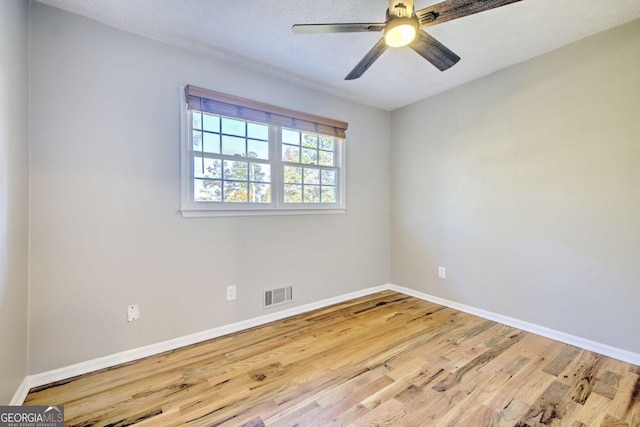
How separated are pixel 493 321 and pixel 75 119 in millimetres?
3825

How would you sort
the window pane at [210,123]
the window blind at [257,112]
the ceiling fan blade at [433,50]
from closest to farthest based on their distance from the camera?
the ceiling fan blade at [433,50]
the window blind at [257,112]
the window pane at [210,123]

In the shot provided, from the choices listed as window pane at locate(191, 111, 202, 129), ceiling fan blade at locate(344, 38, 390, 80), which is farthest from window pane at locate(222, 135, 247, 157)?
ceiling fan blade at locate(344, 38, 390, 80)

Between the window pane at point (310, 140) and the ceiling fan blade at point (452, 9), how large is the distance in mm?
1617

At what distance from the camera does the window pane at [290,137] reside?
112 inches

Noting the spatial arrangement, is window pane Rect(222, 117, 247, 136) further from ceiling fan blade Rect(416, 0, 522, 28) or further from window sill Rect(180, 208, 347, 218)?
ceiling fan blade Rect(416, 0, 522, 28)

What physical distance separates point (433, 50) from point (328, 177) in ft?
5.49

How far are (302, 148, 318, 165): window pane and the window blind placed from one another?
0.21 metres

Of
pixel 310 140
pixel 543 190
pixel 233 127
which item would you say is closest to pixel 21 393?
pixel 233 127

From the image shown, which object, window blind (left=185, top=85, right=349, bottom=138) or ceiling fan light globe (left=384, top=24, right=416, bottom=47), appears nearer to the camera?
ceiling fan light globe (left=384, top=24, right=416, bottom=47)

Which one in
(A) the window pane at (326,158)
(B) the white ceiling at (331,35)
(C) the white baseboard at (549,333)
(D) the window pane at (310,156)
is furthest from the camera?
(A) the window pane at (326,158)

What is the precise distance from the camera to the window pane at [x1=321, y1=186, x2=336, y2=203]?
3.19 metres

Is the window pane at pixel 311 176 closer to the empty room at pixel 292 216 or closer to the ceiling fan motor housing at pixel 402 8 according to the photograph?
the empty room at pixel 292 216

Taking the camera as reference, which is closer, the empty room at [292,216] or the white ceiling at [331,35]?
the empty room at [292,216]

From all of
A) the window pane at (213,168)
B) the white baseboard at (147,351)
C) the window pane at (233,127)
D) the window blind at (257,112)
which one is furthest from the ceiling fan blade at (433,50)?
the white baseboard at (147,351)
